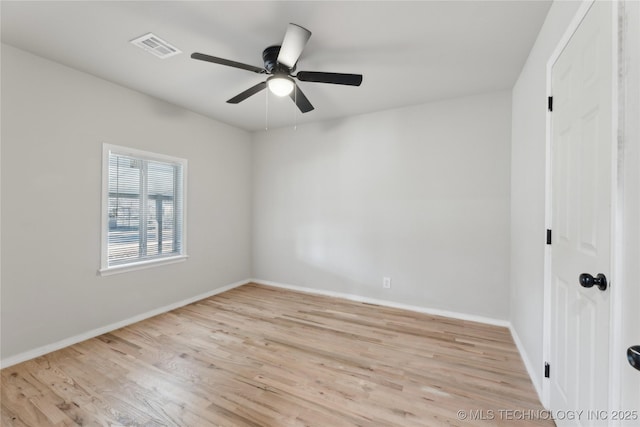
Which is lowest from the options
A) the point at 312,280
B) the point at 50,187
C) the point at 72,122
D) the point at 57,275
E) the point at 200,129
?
the point at 312,280

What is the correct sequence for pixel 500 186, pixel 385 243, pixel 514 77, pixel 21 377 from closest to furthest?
1. pixel 21 377
2. pixel 514 77
3. pixel 500 186
4. pixel 385 243

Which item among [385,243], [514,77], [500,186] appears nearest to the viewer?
[514,77]

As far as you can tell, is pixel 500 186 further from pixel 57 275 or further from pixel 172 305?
pixel 57 275

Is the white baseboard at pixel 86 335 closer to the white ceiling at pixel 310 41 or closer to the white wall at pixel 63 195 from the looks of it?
the white wall at pixel 63 195

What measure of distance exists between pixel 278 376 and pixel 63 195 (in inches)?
102

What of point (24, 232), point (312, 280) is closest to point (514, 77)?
point (312, 280)

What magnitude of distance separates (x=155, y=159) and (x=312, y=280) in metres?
2.74

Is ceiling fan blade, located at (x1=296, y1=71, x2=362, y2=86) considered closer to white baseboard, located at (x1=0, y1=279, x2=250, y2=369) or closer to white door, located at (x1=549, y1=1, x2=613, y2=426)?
white door, located at (x1=549, y1=1, x2=613, y2=426)

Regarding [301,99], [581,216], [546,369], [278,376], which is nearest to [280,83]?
[301,99]

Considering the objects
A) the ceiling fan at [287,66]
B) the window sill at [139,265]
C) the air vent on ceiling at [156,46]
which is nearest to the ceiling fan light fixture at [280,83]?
the ceiling fan at [287,66]

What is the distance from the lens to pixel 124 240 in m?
3.02

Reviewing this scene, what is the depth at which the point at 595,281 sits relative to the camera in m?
1.02

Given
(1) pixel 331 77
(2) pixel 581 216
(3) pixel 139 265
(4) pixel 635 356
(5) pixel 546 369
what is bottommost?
(5) pixel 546 369

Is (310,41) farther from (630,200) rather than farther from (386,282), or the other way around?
(386,282)
